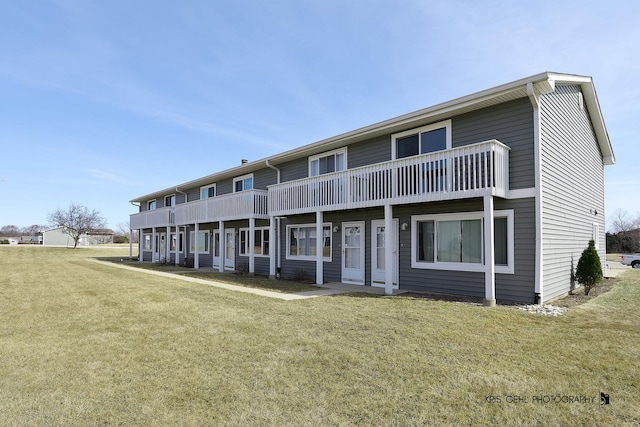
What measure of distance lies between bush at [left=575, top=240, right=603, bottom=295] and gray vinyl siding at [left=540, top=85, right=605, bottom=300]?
0.97 ft

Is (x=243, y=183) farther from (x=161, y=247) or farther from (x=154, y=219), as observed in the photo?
(x=161, y=247)

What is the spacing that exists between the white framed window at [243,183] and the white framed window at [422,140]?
8929 mm

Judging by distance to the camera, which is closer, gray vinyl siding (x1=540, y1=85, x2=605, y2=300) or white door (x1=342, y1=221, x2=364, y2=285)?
gray vinyl siding (x1=540, y1=85, x2=605, y2=300)

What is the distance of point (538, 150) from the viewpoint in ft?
27.4

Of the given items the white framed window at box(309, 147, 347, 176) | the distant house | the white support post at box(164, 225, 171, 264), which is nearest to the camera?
the white framed window at box(309, 147, 347, 176)

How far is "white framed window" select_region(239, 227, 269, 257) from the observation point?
55.8 ft

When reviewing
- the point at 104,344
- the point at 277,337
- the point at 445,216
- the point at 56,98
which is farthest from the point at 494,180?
the point at 56,98

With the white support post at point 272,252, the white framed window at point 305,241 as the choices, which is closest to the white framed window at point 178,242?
the white support post at point 272,252

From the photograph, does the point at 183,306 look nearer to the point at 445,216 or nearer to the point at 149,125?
the point at 445,216

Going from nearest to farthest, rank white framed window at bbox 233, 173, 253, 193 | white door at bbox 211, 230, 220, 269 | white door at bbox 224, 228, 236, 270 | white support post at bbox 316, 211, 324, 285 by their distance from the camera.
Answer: white support post at bbox 316, 211, 324, 285, white framed window at bbox 233, 173, 253, 193, white door at bbox 224, 228, 236, 270, white door at bbox 211, 230, 220, 269

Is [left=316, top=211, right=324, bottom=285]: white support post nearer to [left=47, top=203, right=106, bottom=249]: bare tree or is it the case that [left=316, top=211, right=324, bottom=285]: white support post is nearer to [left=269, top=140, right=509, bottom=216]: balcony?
[left=269, top=140, right=509, bottom=216]: balcony

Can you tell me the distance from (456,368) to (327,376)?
156 centimetres

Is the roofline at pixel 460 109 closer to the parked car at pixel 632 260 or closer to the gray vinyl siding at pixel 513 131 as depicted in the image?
the gray vinyl siding at pixel 513 131

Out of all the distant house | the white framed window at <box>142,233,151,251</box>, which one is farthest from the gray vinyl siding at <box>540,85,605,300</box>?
the distant house
